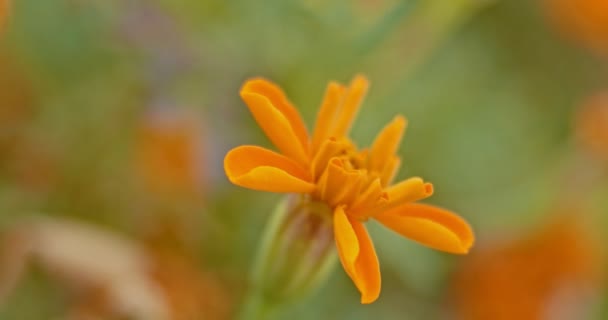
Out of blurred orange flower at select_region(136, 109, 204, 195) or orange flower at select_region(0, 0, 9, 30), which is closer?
orange flower at select_region(0, 0, 9, 30)

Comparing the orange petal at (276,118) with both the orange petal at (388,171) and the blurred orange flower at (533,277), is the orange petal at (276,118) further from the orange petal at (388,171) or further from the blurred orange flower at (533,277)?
the blurred orange flower at (533,277)

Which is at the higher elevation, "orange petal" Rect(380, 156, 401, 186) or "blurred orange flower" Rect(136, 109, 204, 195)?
"blurred orange flower" Rect(136, 109, 204, 195)

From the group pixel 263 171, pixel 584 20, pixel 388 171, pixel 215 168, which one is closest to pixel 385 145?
pixel 388 171

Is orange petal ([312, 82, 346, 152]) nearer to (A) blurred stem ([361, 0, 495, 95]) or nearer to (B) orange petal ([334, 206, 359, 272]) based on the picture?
(B) orange petal ([334, 206, 359, 272])

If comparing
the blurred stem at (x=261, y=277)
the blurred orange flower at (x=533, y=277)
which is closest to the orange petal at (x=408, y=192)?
the blurred stem at (x=261, y=277)

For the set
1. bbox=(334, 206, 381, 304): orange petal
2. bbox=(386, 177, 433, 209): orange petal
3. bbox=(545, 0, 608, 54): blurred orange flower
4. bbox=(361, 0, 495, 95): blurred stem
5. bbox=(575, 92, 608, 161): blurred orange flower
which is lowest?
bbox=(334, 206, 381, 304): orange petal

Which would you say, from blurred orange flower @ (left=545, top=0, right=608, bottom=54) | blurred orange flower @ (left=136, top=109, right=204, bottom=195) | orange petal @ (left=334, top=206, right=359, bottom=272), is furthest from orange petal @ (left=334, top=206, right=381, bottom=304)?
blurred orange flower @ (left=545, top=0, right=608, bottom=54)

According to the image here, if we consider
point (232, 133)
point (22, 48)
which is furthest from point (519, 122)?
point (22, 48)

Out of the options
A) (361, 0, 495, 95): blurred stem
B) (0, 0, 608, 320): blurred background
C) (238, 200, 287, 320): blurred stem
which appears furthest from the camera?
(361, 0, 495, 95): blurred stem
